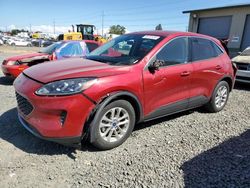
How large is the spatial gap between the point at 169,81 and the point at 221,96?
6.74ft

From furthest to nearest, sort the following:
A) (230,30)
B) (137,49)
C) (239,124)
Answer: (230,30) → (239,124) → (137,49)

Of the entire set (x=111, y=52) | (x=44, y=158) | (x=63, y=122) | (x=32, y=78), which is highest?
(x=111, y=52)

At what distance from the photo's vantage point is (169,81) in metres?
3.97

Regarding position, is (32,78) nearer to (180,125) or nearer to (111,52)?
(111,52)

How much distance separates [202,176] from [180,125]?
163 cm

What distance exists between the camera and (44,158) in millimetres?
3205

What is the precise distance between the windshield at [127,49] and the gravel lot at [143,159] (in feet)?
4.13

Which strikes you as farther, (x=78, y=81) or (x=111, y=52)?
(x=111, y=52)

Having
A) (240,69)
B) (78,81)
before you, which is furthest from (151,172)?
(240,69)

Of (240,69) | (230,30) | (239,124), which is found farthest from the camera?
(230,30)

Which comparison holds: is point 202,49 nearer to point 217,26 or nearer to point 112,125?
point 112,125

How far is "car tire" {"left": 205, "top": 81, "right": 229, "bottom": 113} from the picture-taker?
5152mm

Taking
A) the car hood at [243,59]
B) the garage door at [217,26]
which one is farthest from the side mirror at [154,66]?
the garage door at [217,26]

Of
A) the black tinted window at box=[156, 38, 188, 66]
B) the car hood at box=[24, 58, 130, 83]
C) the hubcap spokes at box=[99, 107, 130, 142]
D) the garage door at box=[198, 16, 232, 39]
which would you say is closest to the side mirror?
the black tinted window at box=[156, 38, 188, 66]
